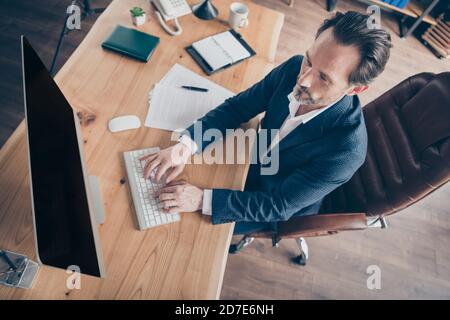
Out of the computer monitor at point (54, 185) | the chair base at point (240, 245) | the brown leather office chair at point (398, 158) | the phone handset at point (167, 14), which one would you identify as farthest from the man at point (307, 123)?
the chair base at point (240, 245)

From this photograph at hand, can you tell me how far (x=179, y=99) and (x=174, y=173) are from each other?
0.32m

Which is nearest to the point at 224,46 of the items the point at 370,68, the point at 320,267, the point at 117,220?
the point at 370,68

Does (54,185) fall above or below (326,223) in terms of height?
above

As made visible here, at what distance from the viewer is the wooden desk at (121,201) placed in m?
0.85

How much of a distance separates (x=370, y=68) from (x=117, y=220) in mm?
861

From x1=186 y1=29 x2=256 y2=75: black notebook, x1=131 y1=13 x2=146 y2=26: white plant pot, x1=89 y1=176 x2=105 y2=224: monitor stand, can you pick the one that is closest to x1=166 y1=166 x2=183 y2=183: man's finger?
x1=89 y1=176 x2=105 y2=224: monitor stand

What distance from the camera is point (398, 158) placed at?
105 centimetres

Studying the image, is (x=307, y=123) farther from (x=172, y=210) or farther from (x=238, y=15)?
(x=238, y=15)

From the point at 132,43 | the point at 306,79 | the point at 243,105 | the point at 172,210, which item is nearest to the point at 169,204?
the point at 172,210

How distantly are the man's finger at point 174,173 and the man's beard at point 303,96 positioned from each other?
465 millimetres

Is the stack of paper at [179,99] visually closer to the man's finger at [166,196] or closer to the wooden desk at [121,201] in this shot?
the wooden desk at [121,201]

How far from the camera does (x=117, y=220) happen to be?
926mm
